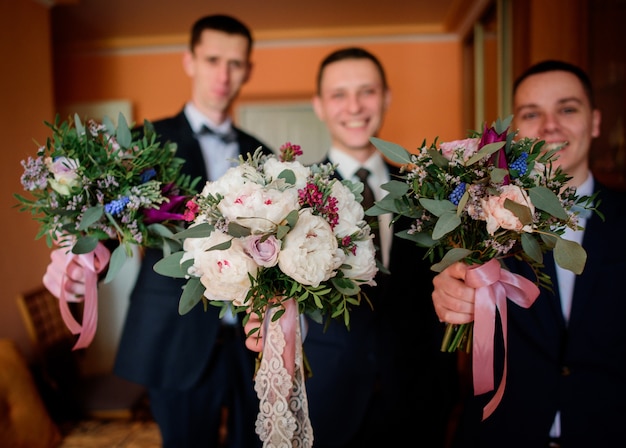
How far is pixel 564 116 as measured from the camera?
1641mm

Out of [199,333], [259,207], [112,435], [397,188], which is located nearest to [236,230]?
[259,207]

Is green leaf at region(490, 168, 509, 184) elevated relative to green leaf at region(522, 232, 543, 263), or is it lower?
elevated

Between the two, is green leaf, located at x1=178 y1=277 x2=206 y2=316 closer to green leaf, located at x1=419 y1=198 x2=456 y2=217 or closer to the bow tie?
green leaf, located at x1=419 y1=198 x2=456 y2=217

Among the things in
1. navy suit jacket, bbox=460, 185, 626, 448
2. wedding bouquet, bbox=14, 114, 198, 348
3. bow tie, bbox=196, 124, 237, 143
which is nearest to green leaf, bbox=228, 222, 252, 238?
wedding bouquet, bbox=14, 114, 198, 348

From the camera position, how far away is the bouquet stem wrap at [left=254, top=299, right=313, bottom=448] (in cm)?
106

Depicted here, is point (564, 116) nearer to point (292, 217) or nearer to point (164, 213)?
point (292, 217)

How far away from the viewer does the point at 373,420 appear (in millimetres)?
1704

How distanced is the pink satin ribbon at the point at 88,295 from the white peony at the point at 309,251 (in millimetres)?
707

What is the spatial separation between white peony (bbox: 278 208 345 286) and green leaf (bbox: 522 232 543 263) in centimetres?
42

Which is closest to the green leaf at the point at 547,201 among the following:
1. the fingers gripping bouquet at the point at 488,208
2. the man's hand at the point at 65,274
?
the fingers gripping bouquet at the point at 488,208

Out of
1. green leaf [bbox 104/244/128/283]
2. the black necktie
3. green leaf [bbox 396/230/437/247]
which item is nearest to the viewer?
green leaf [bbox 396/230/437/247]

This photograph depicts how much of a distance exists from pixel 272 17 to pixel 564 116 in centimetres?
440

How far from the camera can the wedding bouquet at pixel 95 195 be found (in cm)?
126

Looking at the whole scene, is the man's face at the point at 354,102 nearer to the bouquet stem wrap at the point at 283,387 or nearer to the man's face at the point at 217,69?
the man's face at the point at 217,69
